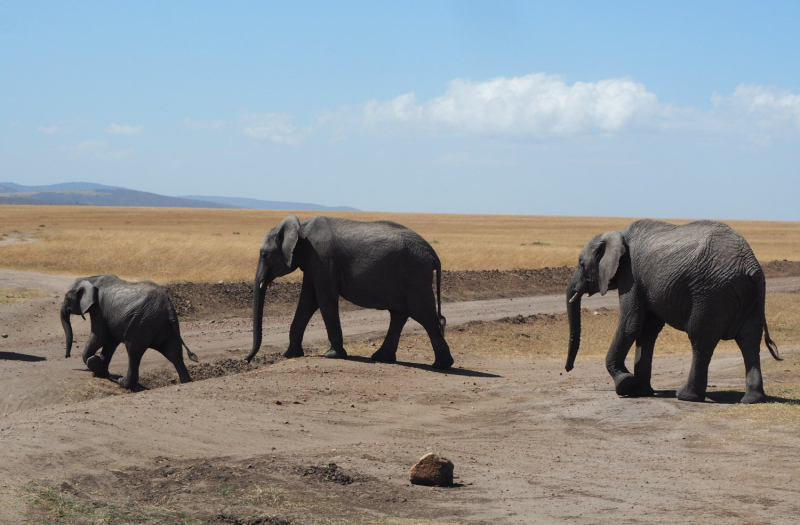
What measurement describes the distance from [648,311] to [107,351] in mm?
10042

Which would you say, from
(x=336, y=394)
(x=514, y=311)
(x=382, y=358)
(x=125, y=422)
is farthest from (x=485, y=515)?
(x=514, y=311)

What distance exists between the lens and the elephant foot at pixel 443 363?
17.4 metres

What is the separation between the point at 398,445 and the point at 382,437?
0.94 meters

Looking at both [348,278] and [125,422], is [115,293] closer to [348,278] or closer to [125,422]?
[348,278]

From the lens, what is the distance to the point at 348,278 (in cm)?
1730

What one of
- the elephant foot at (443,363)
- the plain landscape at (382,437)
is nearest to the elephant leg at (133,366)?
the plain landscape at (382,437)

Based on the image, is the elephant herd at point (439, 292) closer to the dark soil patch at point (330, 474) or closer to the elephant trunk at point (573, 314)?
the elephant trunk at point (573, 314)

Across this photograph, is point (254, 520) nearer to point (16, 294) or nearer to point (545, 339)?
point (545, 339)

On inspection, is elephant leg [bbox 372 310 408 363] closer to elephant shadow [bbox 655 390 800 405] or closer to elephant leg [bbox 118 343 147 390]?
elephant leg [bbox 118 343 147 390]

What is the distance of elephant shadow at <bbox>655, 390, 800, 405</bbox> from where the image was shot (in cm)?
1278

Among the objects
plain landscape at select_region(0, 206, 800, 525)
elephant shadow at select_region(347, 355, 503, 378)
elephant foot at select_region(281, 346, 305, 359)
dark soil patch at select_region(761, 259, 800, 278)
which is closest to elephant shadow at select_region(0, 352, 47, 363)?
plain landscape at select_region(0, 206, 800, 525)

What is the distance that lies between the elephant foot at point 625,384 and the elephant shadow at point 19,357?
11.6 metres

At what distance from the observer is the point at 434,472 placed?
8.51m

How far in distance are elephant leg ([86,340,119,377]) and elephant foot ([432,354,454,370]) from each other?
20.8 feet
